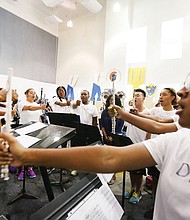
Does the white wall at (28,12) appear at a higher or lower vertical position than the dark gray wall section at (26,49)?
higher

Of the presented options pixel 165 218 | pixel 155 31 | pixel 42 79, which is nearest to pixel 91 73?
pixel 42 79

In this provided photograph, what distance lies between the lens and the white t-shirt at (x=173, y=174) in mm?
684

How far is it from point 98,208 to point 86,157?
278 millimetres

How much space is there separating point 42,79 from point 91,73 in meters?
2.05

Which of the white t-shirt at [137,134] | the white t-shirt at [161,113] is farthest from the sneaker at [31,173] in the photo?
the white t-shirt at [161,113]

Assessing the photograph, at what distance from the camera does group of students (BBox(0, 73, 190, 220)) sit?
650 millimetres

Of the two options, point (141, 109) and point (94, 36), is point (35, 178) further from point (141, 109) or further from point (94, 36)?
point (94, 36)

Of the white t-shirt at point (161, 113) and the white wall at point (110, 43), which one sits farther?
the white wall at point (110, 43)

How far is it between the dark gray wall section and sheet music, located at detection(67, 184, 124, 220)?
20.2 feet

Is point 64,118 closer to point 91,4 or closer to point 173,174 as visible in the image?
point 173,174

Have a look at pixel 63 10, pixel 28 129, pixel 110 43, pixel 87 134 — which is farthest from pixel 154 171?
pixel 63 10

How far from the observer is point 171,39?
5.38 m

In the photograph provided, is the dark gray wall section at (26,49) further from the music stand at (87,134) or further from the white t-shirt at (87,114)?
the music stand at (87,134)

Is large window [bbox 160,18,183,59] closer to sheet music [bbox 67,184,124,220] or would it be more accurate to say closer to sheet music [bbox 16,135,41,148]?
sheet music [bbox 16,135,41,148]
